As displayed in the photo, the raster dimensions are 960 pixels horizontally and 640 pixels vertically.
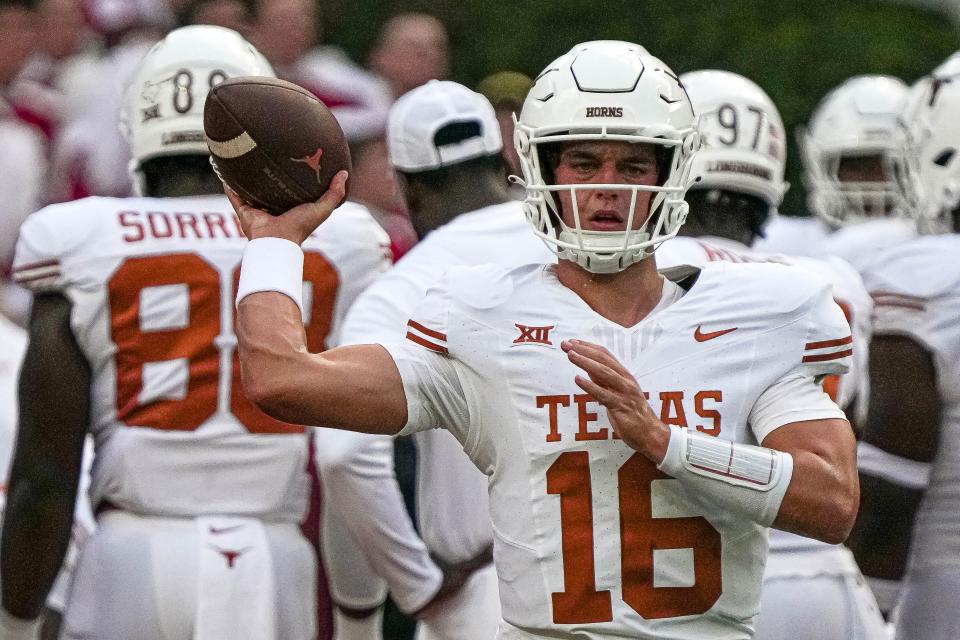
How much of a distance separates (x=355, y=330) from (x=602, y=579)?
163 centimetres

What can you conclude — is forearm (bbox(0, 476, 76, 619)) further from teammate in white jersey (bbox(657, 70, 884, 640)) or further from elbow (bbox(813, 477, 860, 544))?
elbow (bbox(813, 477, 860, 544))

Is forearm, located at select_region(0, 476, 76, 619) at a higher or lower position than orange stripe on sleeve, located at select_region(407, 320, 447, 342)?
lower

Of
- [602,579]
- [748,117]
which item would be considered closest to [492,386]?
[602,579]

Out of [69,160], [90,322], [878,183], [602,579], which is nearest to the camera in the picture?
[602,579]

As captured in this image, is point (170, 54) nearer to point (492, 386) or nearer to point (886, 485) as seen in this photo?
point (492, 386)

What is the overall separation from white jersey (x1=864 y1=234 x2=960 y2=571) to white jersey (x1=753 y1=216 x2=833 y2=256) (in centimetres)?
278

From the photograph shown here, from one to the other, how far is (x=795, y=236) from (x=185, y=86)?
4.30 m

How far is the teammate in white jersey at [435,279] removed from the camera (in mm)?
4973

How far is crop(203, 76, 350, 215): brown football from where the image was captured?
3.46 metres

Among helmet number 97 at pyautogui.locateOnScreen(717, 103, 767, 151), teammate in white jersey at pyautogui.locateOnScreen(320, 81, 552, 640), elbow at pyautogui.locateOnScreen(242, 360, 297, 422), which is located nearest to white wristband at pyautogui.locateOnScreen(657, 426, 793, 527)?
elbow at pyautogui.locateOnScreen(242, 360, 297, 422)

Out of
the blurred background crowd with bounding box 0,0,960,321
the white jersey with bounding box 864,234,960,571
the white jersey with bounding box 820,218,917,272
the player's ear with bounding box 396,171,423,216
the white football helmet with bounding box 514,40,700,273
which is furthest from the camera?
the blurred background crowd with bounding box 0,0,960,321

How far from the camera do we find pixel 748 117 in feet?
17.3

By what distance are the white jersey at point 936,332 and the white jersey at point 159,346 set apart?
1.61 m

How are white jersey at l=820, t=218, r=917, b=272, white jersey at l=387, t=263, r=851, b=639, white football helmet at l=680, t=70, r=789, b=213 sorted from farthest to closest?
white jersey at l=820, t=218, r=917, b=272 → white football helmet at l=680, t=70, r=789, b=213 → white jersey at l=387, t=263, r=851, b=639
